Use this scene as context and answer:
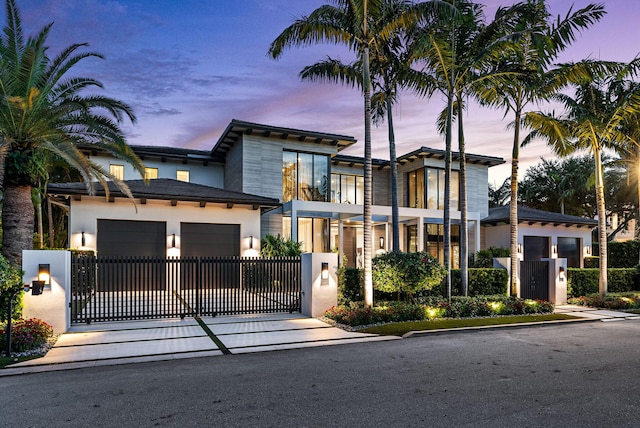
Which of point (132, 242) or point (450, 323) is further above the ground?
point (132, 242)

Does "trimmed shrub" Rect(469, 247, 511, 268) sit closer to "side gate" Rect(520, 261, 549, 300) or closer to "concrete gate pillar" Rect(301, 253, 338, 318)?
"side gate" Rect(520, 261, 549, 300)

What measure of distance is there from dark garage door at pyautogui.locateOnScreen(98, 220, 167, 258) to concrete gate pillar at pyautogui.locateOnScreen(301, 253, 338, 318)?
8.42 metres

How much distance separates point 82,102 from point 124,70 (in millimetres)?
6349

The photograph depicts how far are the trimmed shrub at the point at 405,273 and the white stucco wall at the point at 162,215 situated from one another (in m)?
7.91

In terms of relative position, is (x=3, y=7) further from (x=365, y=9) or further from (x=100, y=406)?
(x=100, y=406)

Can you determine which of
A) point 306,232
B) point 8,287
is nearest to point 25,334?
point 8,287

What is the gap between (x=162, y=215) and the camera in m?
18.1

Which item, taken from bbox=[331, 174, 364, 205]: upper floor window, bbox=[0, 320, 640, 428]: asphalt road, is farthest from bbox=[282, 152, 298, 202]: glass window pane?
bbox=[0, 320, 640, 428]: asphalt road

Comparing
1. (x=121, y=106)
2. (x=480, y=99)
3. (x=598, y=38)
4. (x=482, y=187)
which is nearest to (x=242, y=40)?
(x=121, y=106)

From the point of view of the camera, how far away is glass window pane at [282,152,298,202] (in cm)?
2234

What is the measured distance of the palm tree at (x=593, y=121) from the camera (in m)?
15.5

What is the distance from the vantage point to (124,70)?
1736 centimetres

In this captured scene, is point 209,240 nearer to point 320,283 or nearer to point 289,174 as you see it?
point 289,174

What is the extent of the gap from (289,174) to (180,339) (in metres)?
14.1
